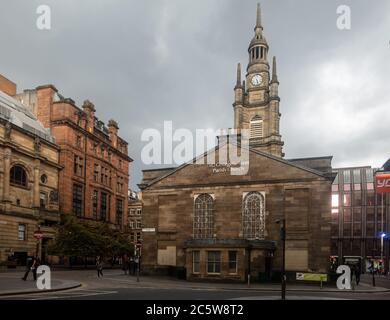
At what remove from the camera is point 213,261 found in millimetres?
36688

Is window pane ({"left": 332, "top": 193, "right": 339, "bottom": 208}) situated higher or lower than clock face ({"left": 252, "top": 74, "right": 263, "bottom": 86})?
lower

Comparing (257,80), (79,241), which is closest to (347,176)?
(257,80)

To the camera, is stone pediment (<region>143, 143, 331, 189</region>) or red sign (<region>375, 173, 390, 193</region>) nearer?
red sign (<region>375, 173, 390, 193</region>)

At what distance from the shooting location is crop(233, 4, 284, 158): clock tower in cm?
7569

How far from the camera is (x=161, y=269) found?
43.5m

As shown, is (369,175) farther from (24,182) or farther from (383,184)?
(24,182)

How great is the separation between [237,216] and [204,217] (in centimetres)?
358

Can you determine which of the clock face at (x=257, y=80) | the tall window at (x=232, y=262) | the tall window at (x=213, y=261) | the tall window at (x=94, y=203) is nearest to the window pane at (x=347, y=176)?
the clock face at (x=257, y=80)

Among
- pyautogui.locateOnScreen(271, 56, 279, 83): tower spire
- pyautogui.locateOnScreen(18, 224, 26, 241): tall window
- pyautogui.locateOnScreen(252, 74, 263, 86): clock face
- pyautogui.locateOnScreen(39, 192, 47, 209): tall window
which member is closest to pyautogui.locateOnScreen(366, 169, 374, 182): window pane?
Result: pyautogui.locateOnScreen(271, 56, 279, 83): tower spire

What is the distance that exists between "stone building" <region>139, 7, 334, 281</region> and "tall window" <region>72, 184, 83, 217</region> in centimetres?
2156

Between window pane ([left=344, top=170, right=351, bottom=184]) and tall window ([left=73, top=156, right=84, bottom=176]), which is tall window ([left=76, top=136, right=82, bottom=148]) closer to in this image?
tall window ([left=73, top=156, right=84, bottom=176])

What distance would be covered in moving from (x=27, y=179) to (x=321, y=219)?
122ft

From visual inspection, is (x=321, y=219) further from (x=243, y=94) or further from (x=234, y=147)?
(x=243, y=94)

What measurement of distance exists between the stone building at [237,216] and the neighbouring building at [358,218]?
46.4 m
